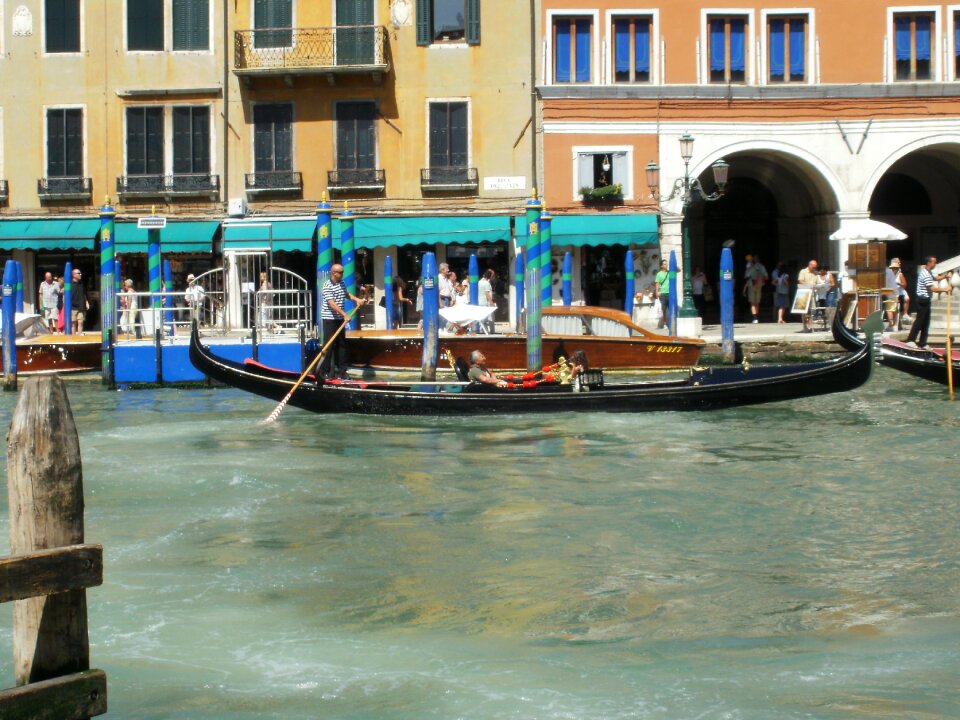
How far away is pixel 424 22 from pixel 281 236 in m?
4.07

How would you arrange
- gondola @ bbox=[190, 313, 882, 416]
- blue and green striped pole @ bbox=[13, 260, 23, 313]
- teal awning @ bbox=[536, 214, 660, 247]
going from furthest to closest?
teal awning @ bbox=[536, 214, 660, 247]
blue and green striped pole @ bbox=[13, 260, 23, 313]
gondola @ bbox=[190, 313, 882, 416]

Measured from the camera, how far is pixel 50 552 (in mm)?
3691

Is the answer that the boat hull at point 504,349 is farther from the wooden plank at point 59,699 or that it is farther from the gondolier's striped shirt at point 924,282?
the wooden plank at point 59,699

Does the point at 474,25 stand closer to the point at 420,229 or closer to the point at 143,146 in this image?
the point at 420,229

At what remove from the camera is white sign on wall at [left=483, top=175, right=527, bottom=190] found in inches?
891

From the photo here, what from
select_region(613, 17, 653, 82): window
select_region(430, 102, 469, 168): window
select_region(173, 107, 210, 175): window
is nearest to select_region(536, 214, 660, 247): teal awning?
select_region(430, 102, 469, 168): window

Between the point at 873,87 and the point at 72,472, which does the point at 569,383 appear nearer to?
the point at 72,472

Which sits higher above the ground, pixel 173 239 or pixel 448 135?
pixel 448 135

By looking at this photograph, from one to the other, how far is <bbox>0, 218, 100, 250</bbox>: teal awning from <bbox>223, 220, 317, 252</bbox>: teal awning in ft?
7.62

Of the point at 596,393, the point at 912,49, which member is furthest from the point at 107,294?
the point at 912,49

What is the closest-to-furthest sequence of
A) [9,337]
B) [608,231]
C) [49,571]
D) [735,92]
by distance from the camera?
[49,571]
[9,337]
[608,231]
[735,92]

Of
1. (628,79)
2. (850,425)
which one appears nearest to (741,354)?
(850,425)

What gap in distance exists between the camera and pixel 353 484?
9352 millimetres

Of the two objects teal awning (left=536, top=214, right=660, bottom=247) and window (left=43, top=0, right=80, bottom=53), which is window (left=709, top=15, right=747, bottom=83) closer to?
teal awning (left=536, top=214, right=660, bottom=247)
